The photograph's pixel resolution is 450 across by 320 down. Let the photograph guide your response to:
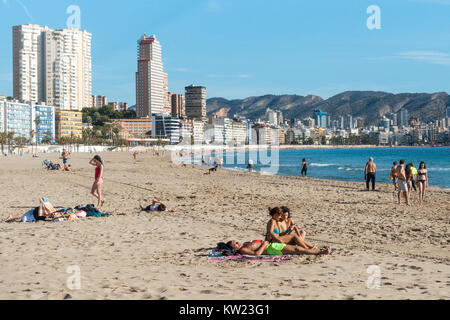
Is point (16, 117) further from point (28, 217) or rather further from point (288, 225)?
point (288, 225)

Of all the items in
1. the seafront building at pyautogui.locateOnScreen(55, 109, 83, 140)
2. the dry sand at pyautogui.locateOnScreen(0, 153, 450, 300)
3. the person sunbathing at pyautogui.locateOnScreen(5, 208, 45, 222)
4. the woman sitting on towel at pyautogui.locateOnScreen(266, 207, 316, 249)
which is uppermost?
the seafront building at pyautogui.locateOnScreen(55, 109, 83, 140)

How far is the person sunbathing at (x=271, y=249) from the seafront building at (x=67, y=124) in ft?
451

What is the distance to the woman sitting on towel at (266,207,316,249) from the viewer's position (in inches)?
278

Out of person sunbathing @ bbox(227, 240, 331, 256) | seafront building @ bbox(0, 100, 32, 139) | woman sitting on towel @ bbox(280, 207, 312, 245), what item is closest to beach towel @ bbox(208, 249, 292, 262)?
person sunbathing @ bbox(227, 240, 331, 256)

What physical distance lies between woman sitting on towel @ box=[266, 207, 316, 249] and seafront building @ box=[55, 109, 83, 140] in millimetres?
137098

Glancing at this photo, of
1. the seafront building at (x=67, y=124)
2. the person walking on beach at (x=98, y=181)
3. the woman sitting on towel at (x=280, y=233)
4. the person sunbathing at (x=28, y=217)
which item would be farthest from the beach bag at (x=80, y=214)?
the seafront building at (x=67, y=124)

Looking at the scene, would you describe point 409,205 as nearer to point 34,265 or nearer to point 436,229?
point 436,229

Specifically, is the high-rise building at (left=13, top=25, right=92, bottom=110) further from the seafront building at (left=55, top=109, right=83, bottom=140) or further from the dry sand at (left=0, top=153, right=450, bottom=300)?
Result: the dry sand at (left=0, top=153, right=450, bottom=300)

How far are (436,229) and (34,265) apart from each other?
7.93 m

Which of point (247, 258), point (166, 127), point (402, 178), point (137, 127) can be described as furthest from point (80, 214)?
point (166, 127)

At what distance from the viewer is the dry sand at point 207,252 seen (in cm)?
510

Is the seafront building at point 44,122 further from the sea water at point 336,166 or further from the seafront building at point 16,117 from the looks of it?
the sea water at point 336,166

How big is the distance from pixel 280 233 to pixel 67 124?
143536 mm
